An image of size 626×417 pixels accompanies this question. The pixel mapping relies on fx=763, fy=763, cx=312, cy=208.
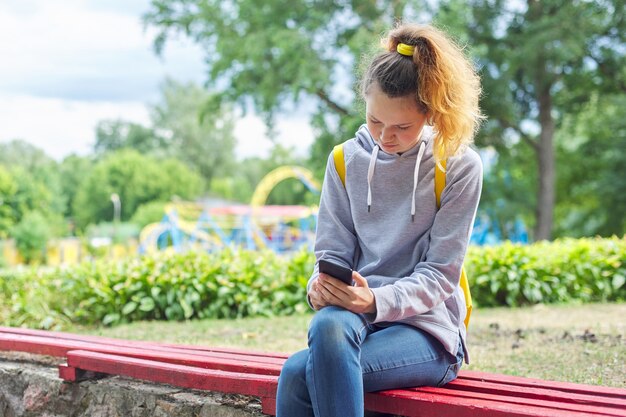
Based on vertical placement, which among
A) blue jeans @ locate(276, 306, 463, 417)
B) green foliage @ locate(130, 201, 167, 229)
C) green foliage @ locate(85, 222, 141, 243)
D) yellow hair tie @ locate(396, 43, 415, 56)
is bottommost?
green foliage @ locate(85, 222, 141, 243)

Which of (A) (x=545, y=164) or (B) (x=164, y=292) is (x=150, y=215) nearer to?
(A) (x=545, y=164)

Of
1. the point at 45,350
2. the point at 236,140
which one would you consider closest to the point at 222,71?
the point at 45,350

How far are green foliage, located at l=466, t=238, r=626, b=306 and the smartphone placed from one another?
14.3ft

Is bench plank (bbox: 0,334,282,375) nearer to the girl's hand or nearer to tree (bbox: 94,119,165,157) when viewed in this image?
the girl's hand

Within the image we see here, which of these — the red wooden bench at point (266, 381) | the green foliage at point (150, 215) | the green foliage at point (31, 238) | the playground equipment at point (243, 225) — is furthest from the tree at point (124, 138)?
the red wooden bench at point (266, 381)

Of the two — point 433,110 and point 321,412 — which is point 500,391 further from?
point 433,110

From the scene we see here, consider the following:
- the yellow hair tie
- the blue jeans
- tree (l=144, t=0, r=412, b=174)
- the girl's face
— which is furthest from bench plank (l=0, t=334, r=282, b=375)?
tree (l=144, t=0, r=412, b=174)

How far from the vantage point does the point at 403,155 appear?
225 cm

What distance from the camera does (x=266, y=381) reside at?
226 cm

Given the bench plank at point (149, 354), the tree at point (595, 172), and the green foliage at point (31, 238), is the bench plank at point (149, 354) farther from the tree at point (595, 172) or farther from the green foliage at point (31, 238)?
the green foliage at point (31, 238)

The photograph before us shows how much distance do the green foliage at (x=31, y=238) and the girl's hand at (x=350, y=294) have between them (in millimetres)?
23523

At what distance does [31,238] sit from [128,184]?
1514cm

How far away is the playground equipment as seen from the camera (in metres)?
16.2

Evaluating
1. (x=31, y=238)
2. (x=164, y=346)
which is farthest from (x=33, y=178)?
(x=164, y=346)
